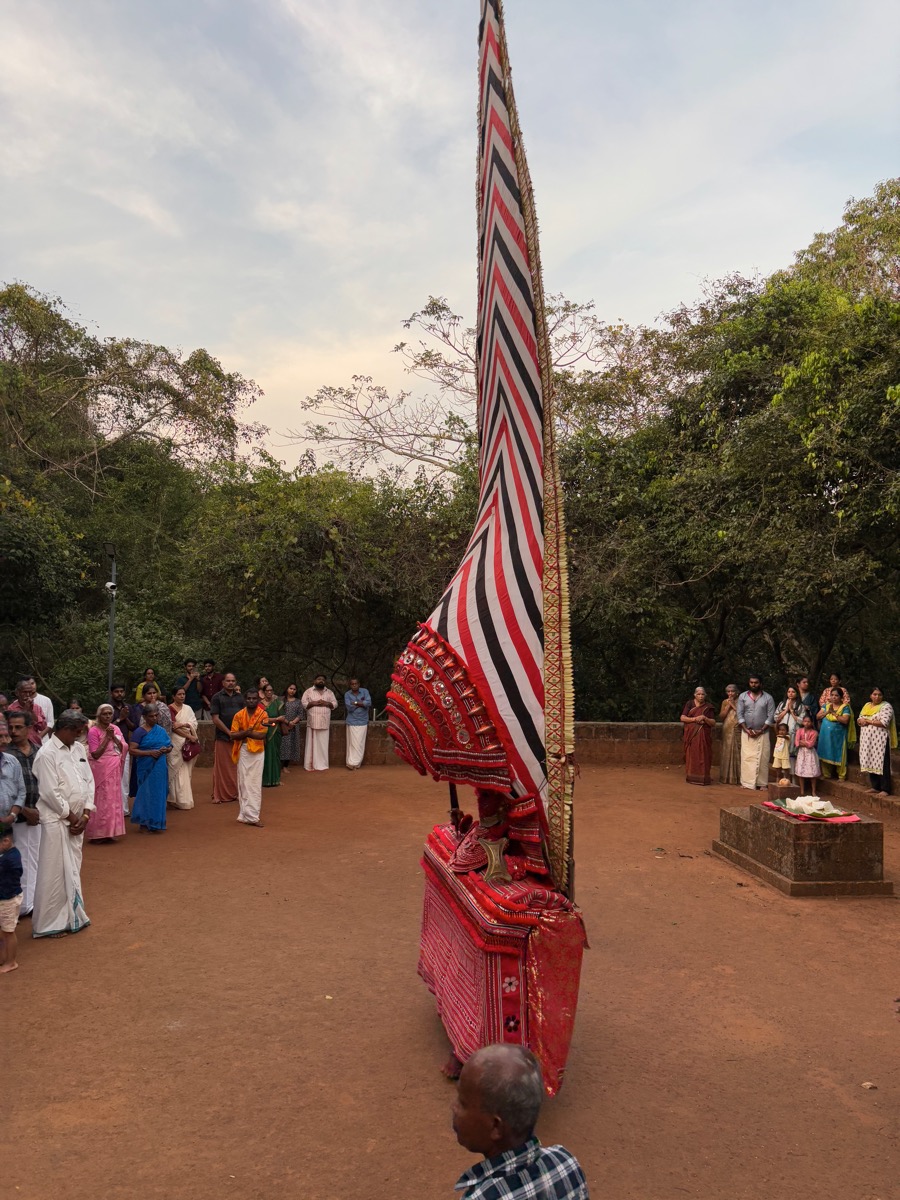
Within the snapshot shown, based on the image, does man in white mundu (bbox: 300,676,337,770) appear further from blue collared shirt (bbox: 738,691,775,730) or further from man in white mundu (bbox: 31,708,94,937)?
man in white mundu (bbox: 31,708,94,937)

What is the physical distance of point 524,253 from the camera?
425 centimetres

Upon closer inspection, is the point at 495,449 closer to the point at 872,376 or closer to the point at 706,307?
the point at 872,376

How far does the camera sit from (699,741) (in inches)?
545

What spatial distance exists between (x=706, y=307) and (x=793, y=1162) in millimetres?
16235

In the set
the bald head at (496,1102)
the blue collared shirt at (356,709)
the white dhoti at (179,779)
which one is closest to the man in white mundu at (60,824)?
the white dhoti at (179,779)

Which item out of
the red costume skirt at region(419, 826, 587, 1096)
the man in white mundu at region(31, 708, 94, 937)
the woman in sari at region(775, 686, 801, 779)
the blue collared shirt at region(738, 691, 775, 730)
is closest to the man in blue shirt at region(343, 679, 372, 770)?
the blue collared shirt at region(738, 691, 775, 730)

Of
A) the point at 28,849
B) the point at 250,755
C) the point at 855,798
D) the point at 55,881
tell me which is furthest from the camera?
the point at 855,798

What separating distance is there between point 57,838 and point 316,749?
8203 millimetres

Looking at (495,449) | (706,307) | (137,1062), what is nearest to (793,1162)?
(137,1062)

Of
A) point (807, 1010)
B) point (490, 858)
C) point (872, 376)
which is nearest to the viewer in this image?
point (490, 858)

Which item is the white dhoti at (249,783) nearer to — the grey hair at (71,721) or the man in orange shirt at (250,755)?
the man in orange shirt at (250,755)

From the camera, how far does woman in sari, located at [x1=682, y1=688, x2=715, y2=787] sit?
13.8 m

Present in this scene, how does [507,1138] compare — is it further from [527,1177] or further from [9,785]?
[9,785]

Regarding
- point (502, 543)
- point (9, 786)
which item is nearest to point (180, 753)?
point (9, 786)
